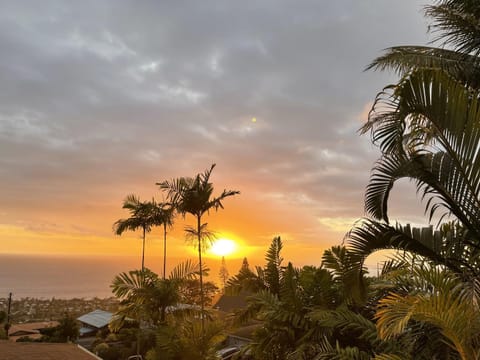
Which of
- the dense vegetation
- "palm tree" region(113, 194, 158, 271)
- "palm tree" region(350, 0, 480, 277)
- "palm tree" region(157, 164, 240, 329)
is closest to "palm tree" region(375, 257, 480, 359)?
the dense vegetation

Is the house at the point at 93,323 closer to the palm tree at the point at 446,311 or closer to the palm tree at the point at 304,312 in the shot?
the palm tree at the point at 304,312

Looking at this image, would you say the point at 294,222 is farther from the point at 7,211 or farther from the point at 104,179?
the point at 7,211

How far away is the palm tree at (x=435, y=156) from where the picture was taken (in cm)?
272

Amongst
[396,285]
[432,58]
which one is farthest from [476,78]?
[396,285]

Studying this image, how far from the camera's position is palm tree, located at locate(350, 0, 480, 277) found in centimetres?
272

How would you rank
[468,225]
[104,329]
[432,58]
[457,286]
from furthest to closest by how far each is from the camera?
[104,329] < [432,58] < [468,225] < [457,286]

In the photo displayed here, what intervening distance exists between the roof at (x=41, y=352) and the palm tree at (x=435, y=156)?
7.84 meters

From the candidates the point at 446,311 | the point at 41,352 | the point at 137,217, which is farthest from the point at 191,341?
the point at 137,217

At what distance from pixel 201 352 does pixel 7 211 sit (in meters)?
32.8

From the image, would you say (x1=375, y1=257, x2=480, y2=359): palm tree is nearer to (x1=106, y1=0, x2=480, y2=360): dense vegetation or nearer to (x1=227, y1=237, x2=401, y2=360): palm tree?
(x1=106, y1=0, x2=480, y2=360): dense vegetation

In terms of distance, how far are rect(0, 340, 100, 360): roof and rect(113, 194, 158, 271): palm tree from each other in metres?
4.31

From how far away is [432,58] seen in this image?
191 inches

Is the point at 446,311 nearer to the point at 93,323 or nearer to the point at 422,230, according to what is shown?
the point at 422,230

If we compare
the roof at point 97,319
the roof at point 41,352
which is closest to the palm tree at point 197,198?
the roof at point 41,352
